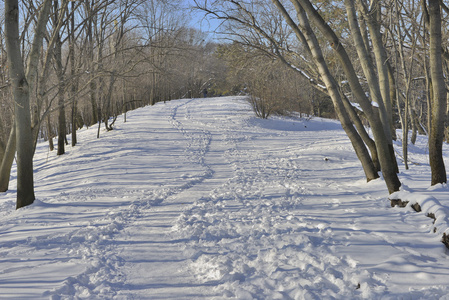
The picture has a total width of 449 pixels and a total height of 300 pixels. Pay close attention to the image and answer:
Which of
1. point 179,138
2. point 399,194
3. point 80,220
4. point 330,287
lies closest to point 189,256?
point 330,287

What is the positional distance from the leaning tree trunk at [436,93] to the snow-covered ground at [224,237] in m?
0.36

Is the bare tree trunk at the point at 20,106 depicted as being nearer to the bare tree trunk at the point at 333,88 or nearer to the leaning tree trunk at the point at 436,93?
the bare tree trunk at the point at 333,88

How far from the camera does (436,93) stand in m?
4.51

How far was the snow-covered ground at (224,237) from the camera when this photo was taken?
8.76 ft

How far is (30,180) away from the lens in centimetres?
539

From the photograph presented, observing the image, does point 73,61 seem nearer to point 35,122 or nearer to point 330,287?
point 35,122

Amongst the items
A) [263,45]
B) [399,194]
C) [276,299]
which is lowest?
[276,299]

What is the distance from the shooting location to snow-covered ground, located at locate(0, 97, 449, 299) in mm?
2670

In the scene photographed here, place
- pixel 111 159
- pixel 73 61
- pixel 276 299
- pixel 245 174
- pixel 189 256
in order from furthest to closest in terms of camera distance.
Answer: pixel 73 61
pixel 111 159
pixel 245 174
pixel 189 256
pixel 276 299

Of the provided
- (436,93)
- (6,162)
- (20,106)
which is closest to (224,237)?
(436,93)

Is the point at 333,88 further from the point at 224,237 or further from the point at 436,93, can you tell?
the point at 224,237

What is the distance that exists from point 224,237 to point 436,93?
3853 mm

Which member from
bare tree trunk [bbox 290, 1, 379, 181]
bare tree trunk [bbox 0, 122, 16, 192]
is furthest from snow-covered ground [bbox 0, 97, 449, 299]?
bare tree trunk [bbox 290, 1, 379, 181]

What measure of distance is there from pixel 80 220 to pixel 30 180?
172 cm
